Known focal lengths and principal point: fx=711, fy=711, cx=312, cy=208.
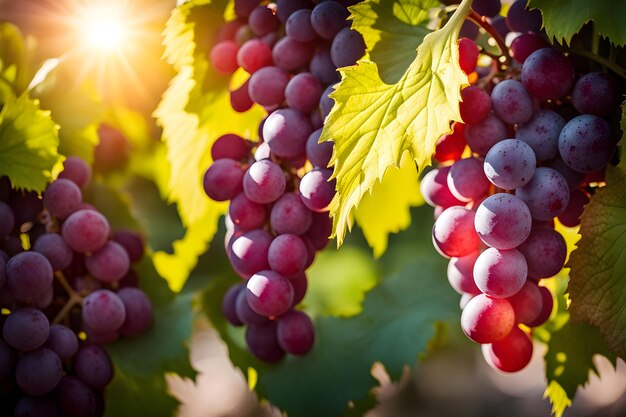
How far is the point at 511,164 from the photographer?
0.51 m

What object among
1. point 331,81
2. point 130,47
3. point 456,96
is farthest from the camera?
point 130,47

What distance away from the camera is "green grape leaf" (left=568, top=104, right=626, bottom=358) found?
521 mm

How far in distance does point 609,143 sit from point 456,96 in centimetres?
13

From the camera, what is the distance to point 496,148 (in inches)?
20.4

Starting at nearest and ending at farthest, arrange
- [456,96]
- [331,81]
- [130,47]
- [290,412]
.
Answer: [456,96] < [331,81] < [290,412] < [130,47]

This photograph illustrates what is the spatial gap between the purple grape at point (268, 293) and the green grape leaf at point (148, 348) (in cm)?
18

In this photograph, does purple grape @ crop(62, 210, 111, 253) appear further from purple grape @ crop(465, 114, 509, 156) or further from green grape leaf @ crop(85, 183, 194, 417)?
purple grape @ crop(465, 114, 509, 156)

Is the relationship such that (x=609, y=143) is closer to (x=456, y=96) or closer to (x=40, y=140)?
(x=456, y=96)

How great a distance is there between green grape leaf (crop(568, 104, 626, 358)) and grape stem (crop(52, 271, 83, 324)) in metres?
0.46

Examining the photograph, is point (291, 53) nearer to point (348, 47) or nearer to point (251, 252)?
point (348, 47)

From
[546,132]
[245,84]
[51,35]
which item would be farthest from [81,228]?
[546,132]

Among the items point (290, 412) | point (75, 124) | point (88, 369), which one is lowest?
point (290, 412)

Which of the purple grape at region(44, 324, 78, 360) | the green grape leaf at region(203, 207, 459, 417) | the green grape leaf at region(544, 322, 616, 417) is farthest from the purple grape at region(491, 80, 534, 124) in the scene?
the purple grape at region(44, 324, 78, 360)

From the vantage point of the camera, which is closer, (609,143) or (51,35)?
(609,143)
